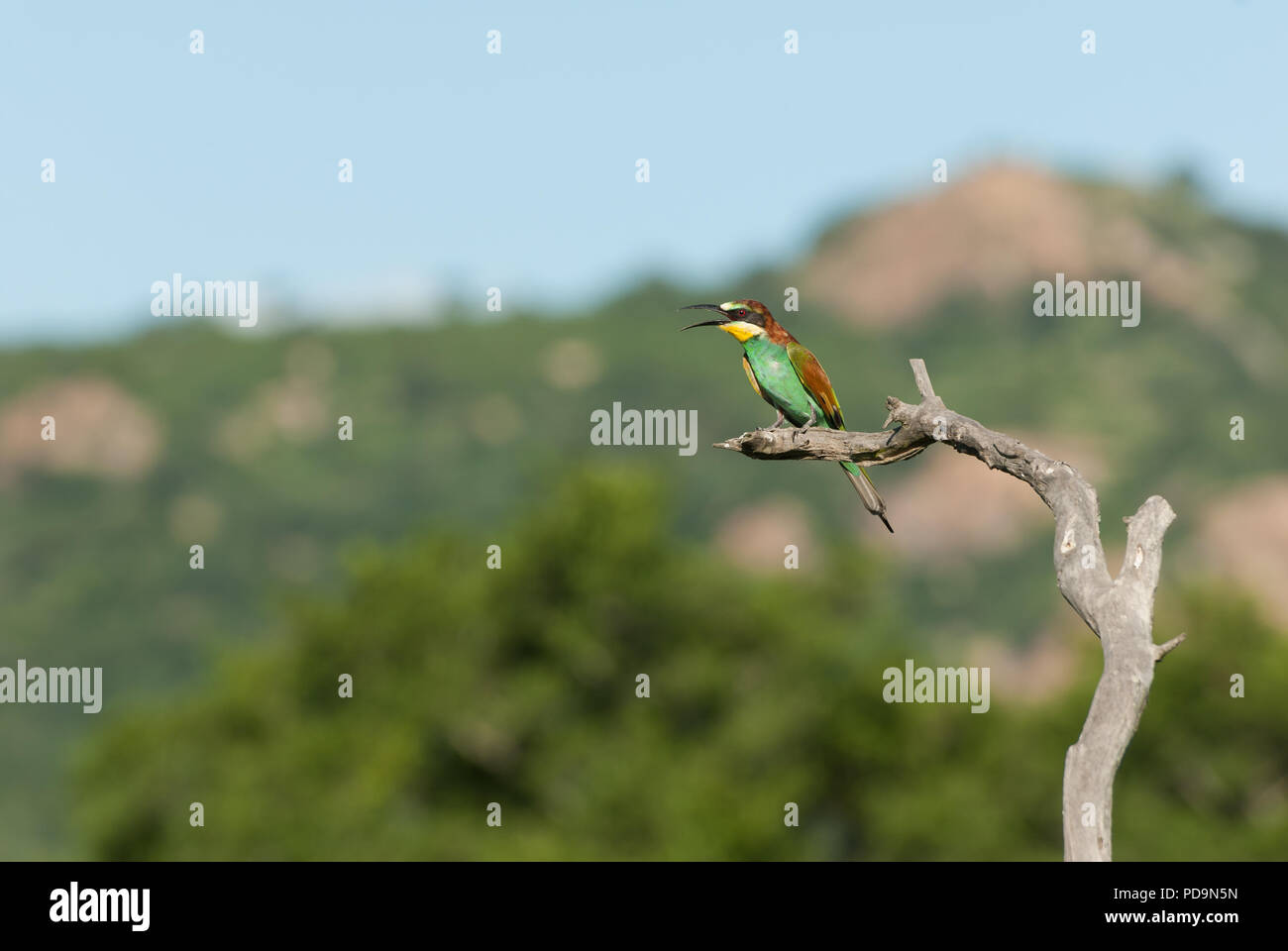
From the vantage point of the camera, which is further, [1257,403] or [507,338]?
[507,338]

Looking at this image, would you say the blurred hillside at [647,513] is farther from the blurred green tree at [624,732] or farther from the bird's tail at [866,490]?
the bird's tail at [866,490]

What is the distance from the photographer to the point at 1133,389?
127500mm

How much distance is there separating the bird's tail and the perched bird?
2.73 ft

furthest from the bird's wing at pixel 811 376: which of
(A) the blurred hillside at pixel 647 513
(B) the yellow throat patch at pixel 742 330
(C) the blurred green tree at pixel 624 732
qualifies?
(C) the blurred green tree at pixel 624 732

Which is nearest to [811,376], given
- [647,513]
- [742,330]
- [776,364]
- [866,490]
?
[776,364]

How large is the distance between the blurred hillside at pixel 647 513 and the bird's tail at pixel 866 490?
29830mm

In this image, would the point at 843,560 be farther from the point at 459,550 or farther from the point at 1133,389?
the point at 1133,389

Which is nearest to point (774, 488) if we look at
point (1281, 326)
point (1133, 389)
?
point (1133, 389)

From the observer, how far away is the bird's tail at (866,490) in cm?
401

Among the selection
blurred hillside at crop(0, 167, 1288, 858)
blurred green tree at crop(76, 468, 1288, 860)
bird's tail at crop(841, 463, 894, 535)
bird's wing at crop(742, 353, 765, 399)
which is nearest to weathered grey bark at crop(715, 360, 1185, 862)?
bird's tail at crop(841, 463, 894, 535)

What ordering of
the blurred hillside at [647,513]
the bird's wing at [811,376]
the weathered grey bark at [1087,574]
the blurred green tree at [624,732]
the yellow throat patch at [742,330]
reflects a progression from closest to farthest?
the weathered grey bark at [1087,574], the bird's wing at [811,376], the yellow throat patch at [742,330], the blurred green tree at [624,732], the blurred hillside at [647,513]

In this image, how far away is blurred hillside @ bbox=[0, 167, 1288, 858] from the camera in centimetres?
4606

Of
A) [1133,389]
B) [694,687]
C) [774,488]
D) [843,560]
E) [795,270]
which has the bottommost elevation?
[694,687]

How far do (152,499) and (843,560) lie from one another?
310 ft
